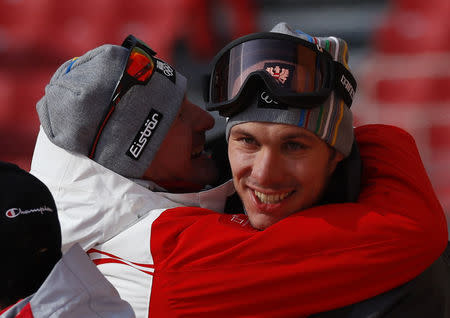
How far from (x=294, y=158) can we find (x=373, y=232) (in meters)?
0.29

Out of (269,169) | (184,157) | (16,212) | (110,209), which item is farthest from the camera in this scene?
(184,157)

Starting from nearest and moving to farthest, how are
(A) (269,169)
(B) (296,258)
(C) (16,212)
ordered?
(C) (16,212) → (B) (296,258) → (A) (269,169)

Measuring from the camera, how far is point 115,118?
5.34ft

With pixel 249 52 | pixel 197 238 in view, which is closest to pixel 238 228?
pixel 197 238

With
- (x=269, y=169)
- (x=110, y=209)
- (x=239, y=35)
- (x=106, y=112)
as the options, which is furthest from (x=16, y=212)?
(x=239, y=35)

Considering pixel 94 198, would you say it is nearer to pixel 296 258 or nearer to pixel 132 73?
pixel 132 73

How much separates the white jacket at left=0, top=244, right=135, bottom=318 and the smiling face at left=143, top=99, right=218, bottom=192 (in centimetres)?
54

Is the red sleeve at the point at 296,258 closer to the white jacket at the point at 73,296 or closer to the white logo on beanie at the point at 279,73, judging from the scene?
the white jacket at the point at 73,296

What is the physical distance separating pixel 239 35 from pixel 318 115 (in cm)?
186

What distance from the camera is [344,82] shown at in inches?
59.5

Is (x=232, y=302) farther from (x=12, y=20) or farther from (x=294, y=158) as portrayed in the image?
(x=12, y=20)

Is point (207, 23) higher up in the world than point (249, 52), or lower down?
lower down

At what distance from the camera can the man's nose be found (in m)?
1.46

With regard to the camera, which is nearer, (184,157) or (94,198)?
(94,198)
